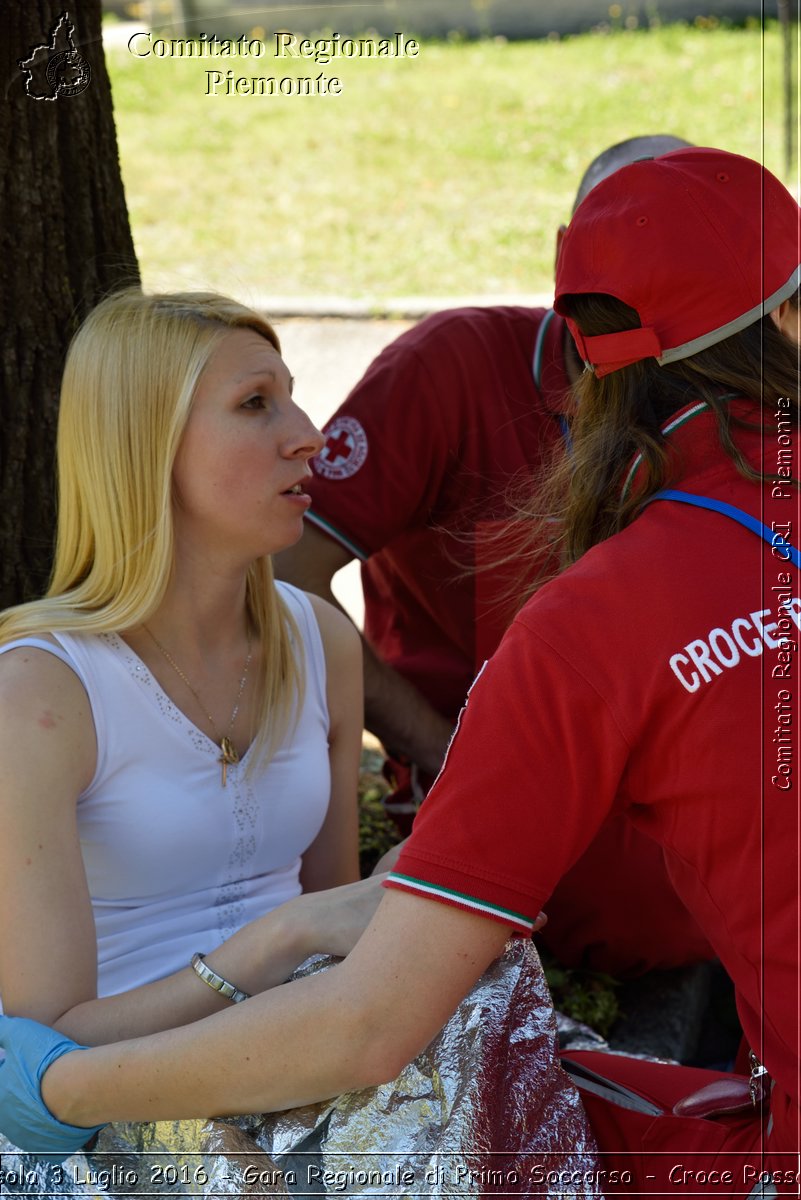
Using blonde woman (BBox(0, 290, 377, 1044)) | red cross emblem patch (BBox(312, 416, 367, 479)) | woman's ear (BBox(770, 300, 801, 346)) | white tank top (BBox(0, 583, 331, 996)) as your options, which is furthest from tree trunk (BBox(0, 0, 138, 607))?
woman's ear (BBox(770, 300, 801, 346))

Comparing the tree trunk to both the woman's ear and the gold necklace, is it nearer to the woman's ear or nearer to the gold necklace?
the gold necklace

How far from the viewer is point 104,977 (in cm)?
216

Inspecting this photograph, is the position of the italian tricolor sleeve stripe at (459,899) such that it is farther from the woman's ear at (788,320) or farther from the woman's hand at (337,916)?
the woman's ear at (788,320)

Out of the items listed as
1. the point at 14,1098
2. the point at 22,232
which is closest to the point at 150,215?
the point at 22,232

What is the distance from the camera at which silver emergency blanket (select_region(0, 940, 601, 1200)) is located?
1.66 m

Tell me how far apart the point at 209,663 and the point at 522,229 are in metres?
7.52

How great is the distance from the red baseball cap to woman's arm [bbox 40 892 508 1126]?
0.71 meters

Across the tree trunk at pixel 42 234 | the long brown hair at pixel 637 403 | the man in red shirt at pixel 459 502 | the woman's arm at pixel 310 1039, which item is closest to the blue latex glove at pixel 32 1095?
the woman's arm at pixel 310 1039

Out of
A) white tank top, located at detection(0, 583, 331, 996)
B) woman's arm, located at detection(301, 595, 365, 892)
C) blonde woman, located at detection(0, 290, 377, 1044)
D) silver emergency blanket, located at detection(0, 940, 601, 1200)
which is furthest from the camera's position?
woman's arm, located at detection(301, 595, 365, 892)

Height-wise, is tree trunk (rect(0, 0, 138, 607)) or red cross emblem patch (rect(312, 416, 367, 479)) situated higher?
tree trunk (rect(0, 0, 138, 607))

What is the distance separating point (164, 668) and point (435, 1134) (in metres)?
0.96

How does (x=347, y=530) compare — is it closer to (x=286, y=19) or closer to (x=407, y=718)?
(x=407, y=718)

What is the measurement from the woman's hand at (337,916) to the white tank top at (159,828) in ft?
1.44

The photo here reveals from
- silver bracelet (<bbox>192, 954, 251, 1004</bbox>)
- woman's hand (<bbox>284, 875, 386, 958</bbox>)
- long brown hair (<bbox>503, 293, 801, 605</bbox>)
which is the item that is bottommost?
silver bracelet (<bbox>192, 954, 251, 1004</bbox>)
